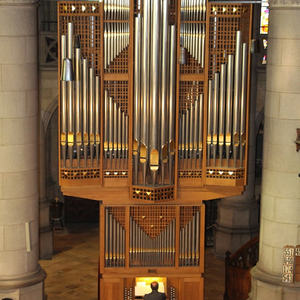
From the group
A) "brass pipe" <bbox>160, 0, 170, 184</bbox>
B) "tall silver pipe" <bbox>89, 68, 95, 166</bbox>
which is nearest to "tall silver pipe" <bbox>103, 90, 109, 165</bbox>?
"tall silver pipe" <bbox>89, 68, 95, 166</bbox>

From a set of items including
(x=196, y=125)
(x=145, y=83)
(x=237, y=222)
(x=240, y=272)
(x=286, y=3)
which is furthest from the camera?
(x=237, y=222)

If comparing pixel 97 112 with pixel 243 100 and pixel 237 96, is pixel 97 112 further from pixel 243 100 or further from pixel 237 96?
pixel 243 100

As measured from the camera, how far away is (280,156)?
832 inches

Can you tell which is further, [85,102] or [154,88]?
[85,102]

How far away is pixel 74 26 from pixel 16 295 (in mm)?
6781

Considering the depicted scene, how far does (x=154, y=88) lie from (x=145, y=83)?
0.24 metres

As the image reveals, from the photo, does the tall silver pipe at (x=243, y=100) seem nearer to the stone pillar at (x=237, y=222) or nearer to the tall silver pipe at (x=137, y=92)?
the tall silver pipe at (x=137, y=92)

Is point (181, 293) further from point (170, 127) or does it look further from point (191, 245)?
point (170, 127)

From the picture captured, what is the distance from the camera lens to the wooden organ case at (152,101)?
20016 mm

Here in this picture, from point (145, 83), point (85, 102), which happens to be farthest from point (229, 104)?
point (85, 102)

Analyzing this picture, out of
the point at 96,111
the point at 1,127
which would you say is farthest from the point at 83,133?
the point at 1,127

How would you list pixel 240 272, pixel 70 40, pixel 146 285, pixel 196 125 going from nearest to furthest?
pixel 70 40
pixel 196 125
pixel 146 285
pixel 240 272

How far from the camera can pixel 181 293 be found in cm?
2191

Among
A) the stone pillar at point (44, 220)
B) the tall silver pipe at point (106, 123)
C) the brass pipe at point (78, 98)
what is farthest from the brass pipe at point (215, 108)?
the stone pillar at point (44, 220)
